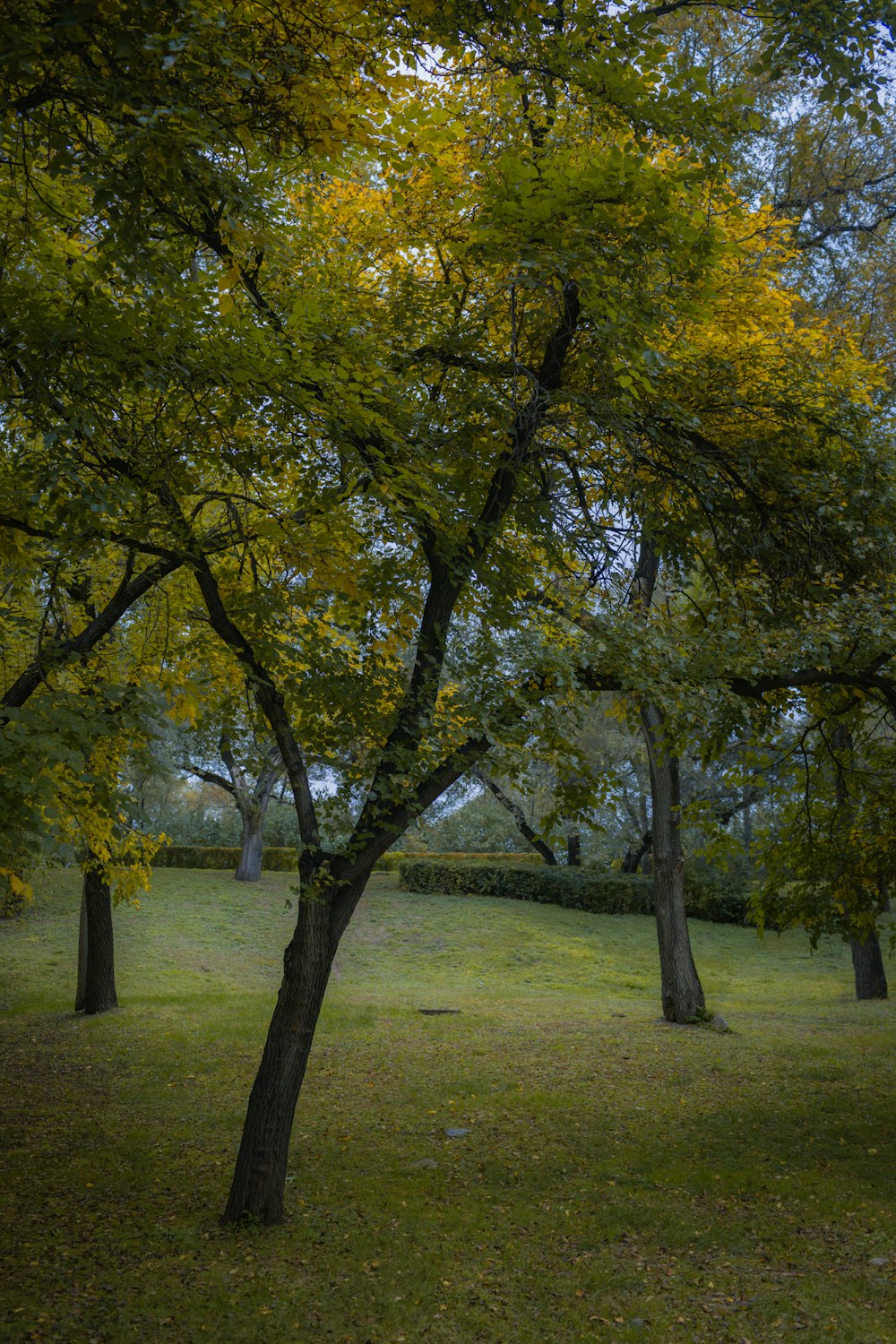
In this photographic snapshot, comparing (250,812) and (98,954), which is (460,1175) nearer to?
(98,954)

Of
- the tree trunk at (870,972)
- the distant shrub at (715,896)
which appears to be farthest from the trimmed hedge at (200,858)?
the tree trunk at (870,972)

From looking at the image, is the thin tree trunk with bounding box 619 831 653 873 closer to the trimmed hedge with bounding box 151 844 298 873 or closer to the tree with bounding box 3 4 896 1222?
the trimmed hedge with bounding box 151 844 298 873

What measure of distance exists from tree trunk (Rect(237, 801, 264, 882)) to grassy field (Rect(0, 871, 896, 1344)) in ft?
33.3

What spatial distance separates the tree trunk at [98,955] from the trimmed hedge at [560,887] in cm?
1291

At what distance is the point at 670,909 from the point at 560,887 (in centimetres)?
1198

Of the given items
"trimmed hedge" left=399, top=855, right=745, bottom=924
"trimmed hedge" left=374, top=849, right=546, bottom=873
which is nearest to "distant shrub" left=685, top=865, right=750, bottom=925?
"trimmed hedge" left=399, top=855, right=745, bottom=924

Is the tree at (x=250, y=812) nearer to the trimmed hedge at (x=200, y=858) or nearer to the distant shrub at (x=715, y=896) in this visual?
the trimmed hedge at (x=200, y=858)

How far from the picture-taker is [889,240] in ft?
41.1

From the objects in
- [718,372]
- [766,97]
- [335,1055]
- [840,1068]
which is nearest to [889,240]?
[766,97]

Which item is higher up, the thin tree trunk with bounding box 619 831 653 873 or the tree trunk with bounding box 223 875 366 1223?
the thin tree trunk with bounding box 619 831 653 873

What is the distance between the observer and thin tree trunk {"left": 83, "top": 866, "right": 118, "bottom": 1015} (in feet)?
38.4

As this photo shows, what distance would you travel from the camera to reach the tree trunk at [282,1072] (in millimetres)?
5605

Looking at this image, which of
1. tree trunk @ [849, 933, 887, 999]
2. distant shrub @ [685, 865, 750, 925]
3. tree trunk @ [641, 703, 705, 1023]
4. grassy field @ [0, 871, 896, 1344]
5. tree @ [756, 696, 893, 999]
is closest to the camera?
grassy field @ [0, 871, 896, 1344]

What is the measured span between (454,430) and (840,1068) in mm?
7204
